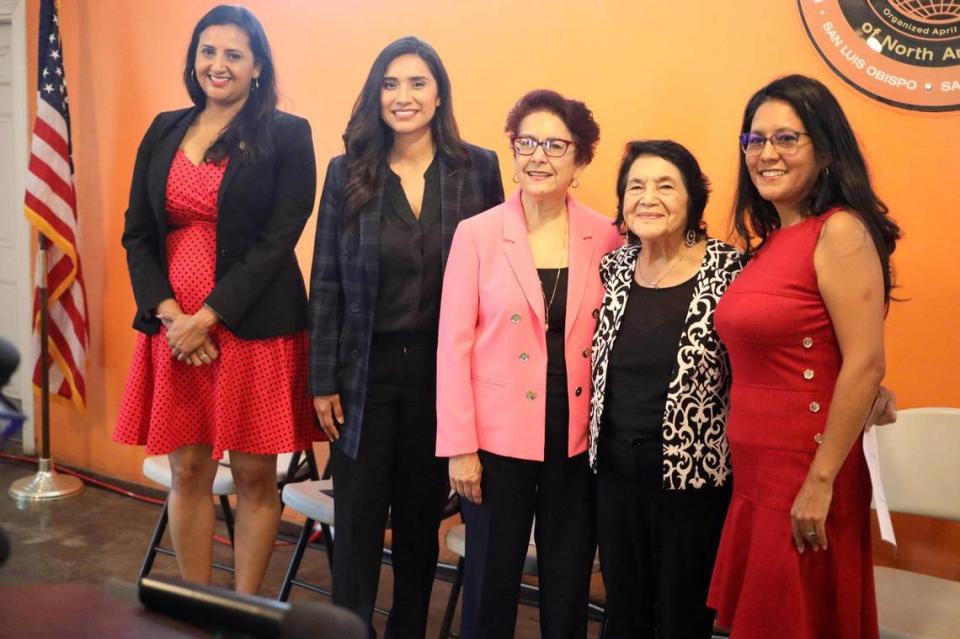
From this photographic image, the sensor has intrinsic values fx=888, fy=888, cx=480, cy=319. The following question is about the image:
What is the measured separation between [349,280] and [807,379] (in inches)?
48.2

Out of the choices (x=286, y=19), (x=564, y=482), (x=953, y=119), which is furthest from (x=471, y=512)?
(x=286, y=19)

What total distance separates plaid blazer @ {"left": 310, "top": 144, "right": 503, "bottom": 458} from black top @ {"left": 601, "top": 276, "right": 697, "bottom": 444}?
587mm

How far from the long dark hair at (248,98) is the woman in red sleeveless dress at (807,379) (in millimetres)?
1464

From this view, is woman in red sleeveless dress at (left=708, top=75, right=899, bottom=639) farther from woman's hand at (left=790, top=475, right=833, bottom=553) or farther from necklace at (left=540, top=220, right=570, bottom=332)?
necklace at (left=540, top=220, right=570, bottom=332)

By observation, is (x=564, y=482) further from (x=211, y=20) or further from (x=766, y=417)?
(x=211, y=20)

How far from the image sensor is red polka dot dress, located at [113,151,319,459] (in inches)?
104

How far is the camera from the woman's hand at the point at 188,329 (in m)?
2.61

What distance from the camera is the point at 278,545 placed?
13.2 ft

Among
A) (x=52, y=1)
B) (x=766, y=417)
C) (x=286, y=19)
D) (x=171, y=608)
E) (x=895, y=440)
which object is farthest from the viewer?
(x=52, y=1)

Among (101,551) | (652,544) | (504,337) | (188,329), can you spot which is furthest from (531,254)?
(101,551)

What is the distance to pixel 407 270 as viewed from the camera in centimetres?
244

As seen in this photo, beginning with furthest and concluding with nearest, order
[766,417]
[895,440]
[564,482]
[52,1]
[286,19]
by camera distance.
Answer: [52,1]
[286,19]
[895,440]
[564,482]
[766,417]

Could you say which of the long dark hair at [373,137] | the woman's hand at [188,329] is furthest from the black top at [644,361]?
the woman's hand at [188,329]

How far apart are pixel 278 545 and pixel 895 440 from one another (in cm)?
267
